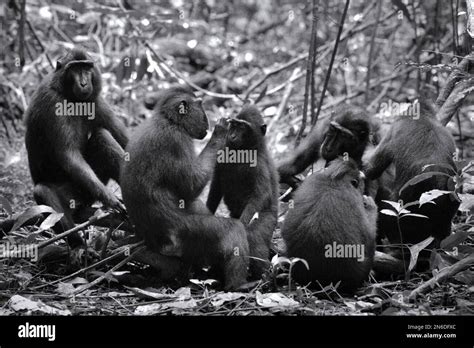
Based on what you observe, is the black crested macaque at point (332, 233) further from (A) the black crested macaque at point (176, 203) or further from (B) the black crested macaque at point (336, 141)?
(B) the black crested macaque at point (336, 141)

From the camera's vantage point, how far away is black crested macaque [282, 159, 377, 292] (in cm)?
551

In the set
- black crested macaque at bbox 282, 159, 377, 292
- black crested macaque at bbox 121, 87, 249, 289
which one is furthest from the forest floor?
black crested macaque at bbox 121, 87, 249, 289

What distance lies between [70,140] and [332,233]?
3.05 meters

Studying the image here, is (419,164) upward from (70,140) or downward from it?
downward

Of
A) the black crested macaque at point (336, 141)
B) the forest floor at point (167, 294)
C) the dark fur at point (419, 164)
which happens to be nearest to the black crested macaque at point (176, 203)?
the forest floor at point (167, 294)

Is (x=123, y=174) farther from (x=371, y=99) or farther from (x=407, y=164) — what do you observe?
(x=371, y=99)

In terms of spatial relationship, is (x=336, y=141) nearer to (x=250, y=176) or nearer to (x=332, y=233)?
(x=250, y=176)

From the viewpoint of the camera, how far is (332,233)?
549 cm

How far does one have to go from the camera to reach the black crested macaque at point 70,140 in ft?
22.0

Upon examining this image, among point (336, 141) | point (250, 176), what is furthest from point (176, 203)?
point (336, 141)

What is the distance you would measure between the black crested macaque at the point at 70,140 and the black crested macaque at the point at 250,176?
1235 millimetres

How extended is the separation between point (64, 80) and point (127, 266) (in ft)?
7.04

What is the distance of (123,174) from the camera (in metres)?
6.05
